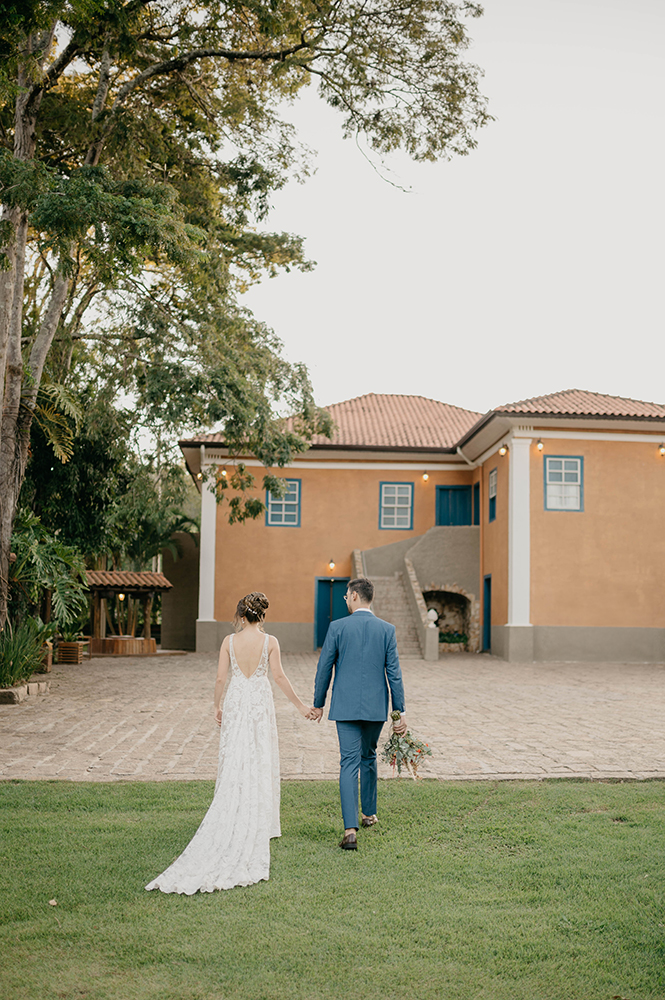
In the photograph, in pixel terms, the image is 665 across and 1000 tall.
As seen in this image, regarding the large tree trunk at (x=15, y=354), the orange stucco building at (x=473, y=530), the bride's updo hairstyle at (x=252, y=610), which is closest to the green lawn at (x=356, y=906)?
the bride's updo hairstyle at (x=252, y=610)

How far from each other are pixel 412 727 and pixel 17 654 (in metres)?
6.02

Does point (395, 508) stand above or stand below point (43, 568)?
above

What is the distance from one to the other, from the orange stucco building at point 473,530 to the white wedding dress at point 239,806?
51.4 ft

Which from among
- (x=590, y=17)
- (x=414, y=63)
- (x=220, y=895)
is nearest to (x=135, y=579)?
(x=414, y=63)

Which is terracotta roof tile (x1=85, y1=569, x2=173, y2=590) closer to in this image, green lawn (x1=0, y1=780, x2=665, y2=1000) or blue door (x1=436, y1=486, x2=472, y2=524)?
blue door (x1=436, y1=486, x2=472, y2=524)

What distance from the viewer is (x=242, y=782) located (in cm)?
496

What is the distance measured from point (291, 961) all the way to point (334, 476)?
841 inches

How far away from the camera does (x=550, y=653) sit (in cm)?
2023

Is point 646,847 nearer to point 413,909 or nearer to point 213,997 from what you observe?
point 413,909

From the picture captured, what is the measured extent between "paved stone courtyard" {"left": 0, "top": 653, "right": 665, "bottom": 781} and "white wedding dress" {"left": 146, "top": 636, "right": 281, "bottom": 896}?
6.97 ft

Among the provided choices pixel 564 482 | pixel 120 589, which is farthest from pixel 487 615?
pixel 120 589

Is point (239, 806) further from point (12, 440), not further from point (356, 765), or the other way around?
point (12, 440)

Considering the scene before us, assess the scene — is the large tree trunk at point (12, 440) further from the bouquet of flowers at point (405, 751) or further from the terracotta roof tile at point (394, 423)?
the terracotta roof tile at point (394, 423)

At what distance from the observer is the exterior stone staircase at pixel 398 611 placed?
2109 centimetres
